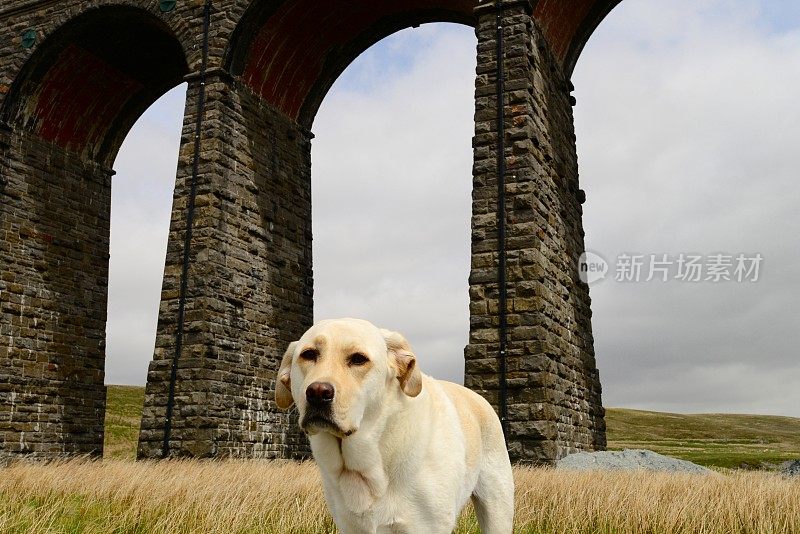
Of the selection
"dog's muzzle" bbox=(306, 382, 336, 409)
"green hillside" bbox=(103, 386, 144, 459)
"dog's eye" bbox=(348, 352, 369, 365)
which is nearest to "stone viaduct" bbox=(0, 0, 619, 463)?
"green hillside" bbox=(103, 386, 144, 459)

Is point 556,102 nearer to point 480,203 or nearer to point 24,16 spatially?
point 480,203

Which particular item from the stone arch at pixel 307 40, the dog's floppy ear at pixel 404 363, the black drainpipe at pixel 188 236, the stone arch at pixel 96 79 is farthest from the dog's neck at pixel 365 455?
the stone arch at pixel 96 79

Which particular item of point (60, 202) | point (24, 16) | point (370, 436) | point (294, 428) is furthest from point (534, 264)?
point (24, 16)

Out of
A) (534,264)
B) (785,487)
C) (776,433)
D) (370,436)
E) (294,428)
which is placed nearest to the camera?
(370,436)

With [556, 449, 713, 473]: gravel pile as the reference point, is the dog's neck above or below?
above

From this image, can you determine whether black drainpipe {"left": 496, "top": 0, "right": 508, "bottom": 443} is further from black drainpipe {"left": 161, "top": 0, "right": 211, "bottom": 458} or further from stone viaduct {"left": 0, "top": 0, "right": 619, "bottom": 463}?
black drainpipe {"left": 161, "top": 0, "right": 211, "bottom": 458}

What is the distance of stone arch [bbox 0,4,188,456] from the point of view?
16.1 meters

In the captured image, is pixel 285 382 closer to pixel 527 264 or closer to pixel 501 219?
pixel 527 264

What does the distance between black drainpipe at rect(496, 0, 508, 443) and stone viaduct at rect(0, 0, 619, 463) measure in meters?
0.03

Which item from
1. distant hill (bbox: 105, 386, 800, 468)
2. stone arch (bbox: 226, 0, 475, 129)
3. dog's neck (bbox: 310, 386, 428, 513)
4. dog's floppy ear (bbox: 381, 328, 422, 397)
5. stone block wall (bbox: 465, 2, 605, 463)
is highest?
stone arch (bbox: 226, 0, 475, 129)

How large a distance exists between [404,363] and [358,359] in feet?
0.80

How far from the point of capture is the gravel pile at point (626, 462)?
10.6 m

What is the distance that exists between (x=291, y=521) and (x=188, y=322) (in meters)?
8.47

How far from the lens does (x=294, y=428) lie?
15.5m
